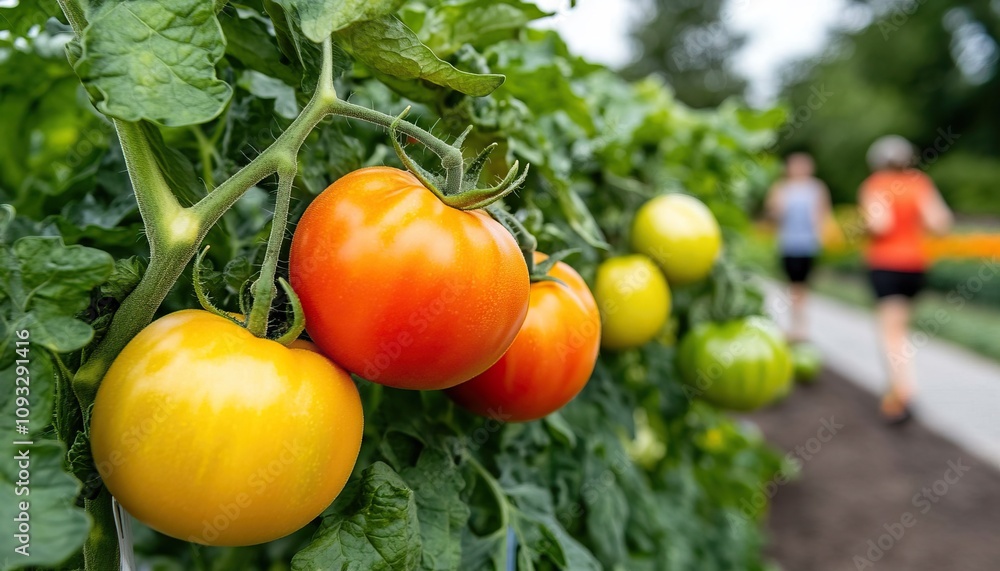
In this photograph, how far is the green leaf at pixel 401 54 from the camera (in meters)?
0.54

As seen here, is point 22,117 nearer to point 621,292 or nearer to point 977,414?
point 621,292

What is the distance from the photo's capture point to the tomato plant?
1.51 feet

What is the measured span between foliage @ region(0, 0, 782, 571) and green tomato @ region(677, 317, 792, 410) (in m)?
0.08

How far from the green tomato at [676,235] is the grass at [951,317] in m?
5.80

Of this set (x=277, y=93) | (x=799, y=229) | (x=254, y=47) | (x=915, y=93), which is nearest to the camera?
(x=254, y=47)

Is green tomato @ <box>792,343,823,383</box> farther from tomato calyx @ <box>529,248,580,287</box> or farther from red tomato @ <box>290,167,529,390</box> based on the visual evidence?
red tomato @ <box>290,167,529,390</box>

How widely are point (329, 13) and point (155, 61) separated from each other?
121 mm

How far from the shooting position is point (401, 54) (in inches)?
21.5

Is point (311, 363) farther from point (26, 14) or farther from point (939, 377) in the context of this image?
point (939, 377)

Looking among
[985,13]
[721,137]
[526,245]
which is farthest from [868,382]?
[985,13]

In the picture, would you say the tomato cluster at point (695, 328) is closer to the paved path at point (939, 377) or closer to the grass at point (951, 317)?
the paved path at point (939, 377)

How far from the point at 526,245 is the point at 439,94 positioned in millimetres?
193

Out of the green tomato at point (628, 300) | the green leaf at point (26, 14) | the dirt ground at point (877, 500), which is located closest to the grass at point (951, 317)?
the dirt ground at point (877, 500)

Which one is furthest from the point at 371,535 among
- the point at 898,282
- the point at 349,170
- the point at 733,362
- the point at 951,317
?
the point at 951,317
